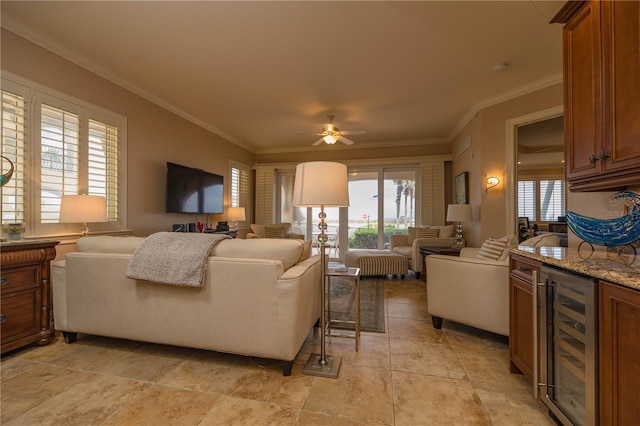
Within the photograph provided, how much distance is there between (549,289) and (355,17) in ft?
7.75

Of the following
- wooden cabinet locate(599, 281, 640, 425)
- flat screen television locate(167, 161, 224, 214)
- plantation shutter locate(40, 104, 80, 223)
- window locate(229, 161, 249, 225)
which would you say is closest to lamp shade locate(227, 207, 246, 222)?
flat screen television locate(167, 161, 224, 214)

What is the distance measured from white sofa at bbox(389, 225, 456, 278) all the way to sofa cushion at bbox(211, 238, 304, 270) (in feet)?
10.1

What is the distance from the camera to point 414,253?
4.51m

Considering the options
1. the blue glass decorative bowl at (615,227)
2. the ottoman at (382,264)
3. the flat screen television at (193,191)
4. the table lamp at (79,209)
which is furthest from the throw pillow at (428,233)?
the table lamp at (79,209)

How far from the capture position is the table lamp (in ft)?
7.84

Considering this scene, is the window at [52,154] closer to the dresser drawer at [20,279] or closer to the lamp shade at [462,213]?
the dresser drawer at [20,279]

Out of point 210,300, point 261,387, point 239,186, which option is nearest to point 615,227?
point 261,387

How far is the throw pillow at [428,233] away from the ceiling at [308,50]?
2025 mm

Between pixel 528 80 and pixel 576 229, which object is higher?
pixel 528 80

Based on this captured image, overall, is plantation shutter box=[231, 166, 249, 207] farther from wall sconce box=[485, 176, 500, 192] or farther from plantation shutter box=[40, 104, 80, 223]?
wall sconce box=[485, 176, 500, 192]

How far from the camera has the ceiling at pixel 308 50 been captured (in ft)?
7.29

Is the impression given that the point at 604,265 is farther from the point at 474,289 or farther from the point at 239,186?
the point at 239,186

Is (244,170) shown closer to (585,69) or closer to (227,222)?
(227,222)

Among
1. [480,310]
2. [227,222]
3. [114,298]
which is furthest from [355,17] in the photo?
[227,222]
